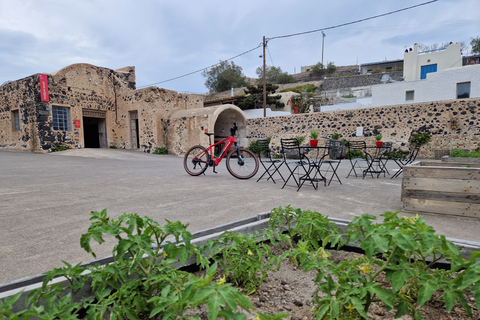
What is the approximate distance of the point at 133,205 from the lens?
3.69 m

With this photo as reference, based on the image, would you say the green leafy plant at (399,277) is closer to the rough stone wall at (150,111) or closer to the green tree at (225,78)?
the rough stone wall at (150,111)

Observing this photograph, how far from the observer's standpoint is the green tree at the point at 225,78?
135ft

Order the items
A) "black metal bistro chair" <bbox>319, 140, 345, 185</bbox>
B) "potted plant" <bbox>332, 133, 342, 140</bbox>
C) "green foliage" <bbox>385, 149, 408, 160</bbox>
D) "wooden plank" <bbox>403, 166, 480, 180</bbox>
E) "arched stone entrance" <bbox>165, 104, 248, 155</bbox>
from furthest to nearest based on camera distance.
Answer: "arched stone entrance" <bbox>165, 104, 248, 155</bbox> → "potted plant" <bbox>332, 133, 342, 140</bbox> → "green foliage" <bbox>385, 149, 408, 160</bbox> → "black metal bistro chair" <bbox>319, 140, 345, 185</bbox> → "wooden plank" <bbox>403, 166, 480, 180</bbox>

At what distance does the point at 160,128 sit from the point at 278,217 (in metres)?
14.4

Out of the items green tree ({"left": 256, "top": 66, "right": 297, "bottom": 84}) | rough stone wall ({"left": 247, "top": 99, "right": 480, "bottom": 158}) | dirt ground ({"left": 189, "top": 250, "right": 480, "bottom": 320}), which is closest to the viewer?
dirt ground ({"left": 189, "top": 250, "right": 480, "bottom": 320})

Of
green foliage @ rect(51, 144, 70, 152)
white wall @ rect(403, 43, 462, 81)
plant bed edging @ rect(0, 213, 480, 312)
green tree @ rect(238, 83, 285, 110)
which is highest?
white wall @ rect(403, 43, 462, 81)

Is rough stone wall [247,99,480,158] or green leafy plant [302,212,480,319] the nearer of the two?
green leafy plant [302,212,480,319]

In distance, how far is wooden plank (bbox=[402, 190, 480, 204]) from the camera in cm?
302

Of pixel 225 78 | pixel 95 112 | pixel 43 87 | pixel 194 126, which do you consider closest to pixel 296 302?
pixel 194 126

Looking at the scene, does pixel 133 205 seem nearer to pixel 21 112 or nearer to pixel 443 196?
pixel 443 196

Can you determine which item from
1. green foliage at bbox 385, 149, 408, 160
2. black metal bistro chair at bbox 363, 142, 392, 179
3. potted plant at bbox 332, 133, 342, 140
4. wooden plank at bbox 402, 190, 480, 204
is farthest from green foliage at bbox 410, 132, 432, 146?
wooden plank at bbox 402, 190, 480, 204

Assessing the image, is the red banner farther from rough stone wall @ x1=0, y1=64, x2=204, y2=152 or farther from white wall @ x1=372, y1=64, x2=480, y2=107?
white wall @ x1=372, y1=64, x2=480, y2=107

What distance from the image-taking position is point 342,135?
13.1m

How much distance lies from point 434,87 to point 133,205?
17954mm
